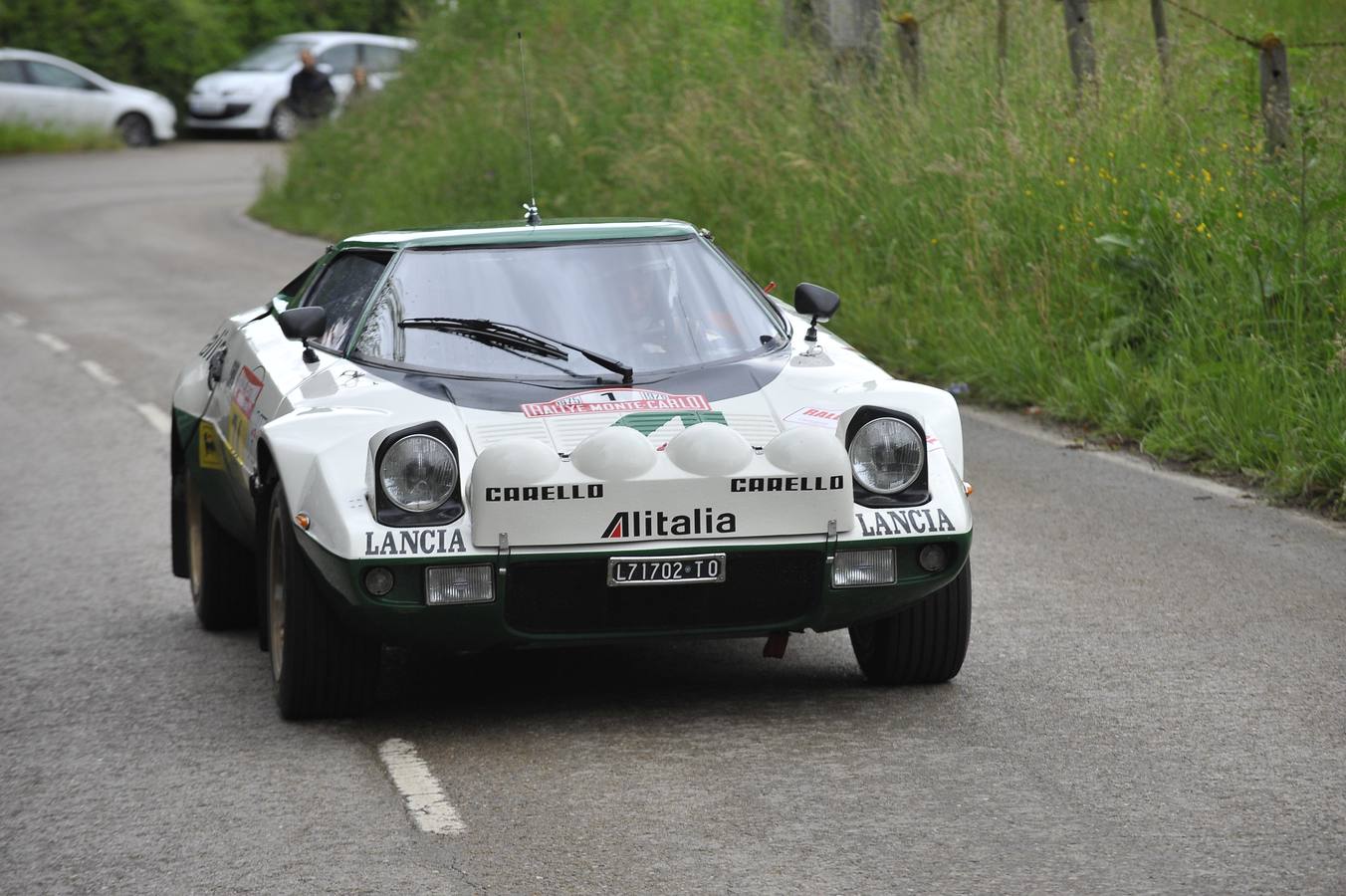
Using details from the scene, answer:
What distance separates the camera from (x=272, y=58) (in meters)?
37.4

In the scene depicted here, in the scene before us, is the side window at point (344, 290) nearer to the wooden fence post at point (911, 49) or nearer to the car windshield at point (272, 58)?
the wooden fence post at point (911, 49)

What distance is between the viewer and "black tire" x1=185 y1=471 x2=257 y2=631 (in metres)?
7.21

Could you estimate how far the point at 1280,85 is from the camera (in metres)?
10.4

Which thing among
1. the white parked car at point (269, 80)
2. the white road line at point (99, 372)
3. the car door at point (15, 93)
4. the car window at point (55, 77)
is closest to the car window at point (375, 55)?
the white parked car at point (269, 80)

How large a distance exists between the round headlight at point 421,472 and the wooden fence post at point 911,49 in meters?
9.54

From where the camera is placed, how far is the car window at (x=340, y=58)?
36.4 meters

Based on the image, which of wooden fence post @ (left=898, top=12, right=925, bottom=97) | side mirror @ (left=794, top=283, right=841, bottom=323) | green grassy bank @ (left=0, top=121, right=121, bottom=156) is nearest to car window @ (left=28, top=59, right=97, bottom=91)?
green grassy bank @ (left=0, top=121, right=121, bottom=156)

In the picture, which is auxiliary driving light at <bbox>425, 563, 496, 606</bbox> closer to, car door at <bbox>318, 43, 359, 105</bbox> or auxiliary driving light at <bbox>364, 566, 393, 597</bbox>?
auxiliary driving light at <bbox>364, 566, 393, 597</bbox>

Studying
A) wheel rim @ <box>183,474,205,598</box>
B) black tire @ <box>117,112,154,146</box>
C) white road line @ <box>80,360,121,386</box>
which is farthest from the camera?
black tire @ <box>117,112,154,146</box>

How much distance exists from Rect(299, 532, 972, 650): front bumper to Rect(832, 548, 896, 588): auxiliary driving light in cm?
2

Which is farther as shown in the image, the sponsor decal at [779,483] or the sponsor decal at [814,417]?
the sponsor decal at [814,417]

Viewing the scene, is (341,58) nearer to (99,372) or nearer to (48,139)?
(48,139)

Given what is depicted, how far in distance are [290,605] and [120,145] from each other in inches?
1293

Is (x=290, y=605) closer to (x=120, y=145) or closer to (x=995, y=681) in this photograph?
(x=995, y=681)
